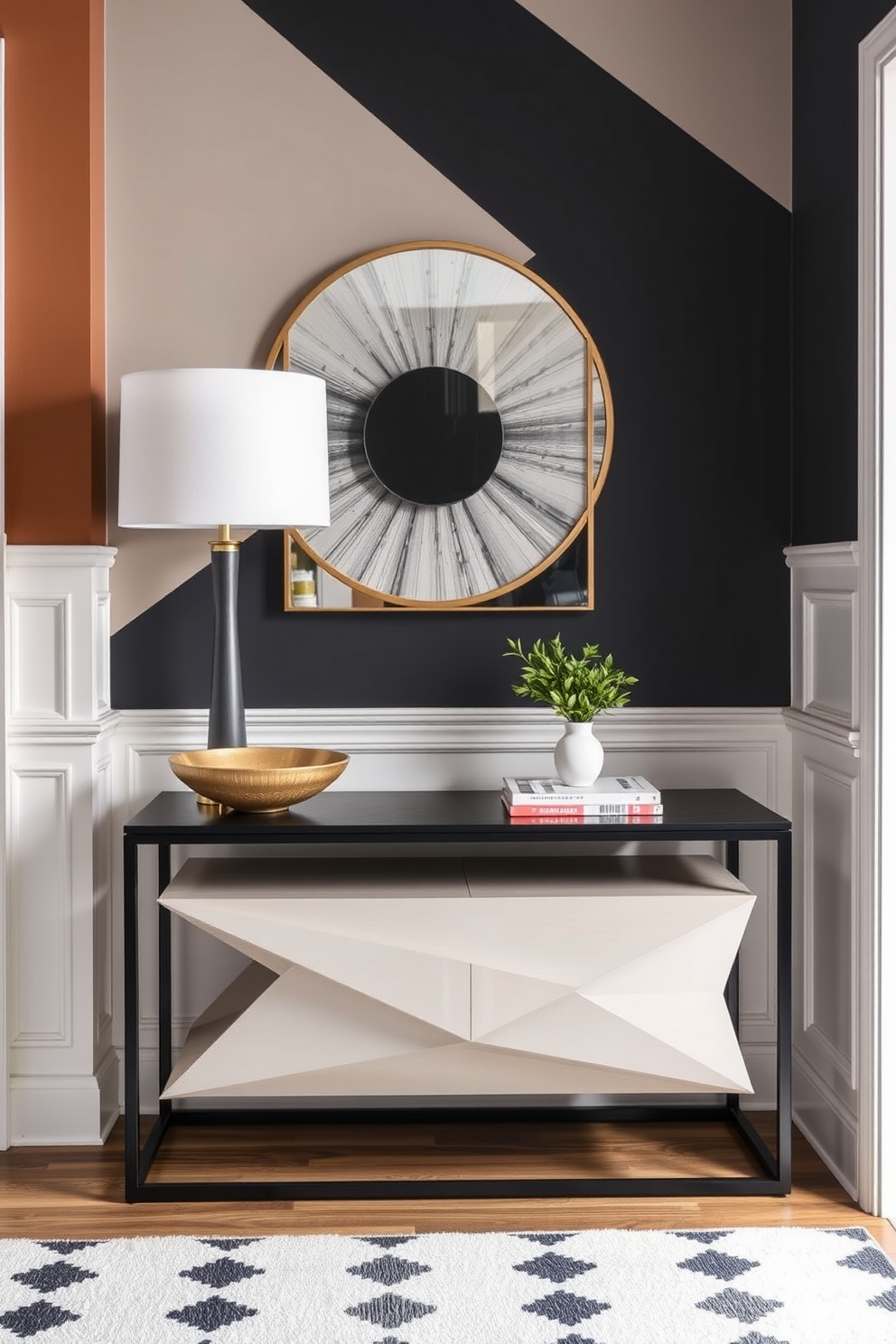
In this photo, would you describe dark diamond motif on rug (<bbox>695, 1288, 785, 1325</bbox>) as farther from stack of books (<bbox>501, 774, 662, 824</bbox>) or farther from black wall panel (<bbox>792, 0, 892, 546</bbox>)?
black wall panel (<bbox>792, 0, 892, 546</bbox>)

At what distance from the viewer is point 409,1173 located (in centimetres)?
253

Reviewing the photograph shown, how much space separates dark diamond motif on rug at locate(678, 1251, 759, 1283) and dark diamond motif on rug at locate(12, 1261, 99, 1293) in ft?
3.39

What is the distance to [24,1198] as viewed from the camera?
96.3 inches

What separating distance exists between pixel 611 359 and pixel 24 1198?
2.17 m

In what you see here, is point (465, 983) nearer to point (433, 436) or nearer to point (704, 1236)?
point (704, 1236)

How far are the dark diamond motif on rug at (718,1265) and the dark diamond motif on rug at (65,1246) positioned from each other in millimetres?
1064

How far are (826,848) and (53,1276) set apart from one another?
1725mm

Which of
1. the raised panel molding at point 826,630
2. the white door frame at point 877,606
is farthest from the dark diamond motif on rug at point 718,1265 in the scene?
the raised panel molding at point 826,630

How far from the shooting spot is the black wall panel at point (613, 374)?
2.84 metres

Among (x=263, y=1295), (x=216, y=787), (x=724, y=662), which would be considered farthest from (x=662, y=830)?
(x=263, y=1295)

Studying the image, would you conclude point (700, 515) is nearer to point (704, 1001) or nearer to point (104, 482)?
point (704, 1001)

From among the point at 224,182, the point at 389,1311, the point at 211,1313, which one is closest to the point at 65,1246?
the point at 211,1313

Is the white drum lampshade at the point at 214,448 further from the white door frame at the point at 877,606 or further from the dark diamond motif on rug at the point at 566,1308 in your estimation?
the dark diamond motif on rug at the point at 566,1308

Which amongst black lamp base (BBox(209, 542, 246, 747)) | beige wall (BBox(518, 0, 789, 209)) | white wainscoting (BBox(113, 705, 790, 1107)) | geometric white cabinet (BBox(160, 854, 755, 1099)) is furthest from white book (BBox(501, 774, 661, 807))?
beige wall (BBox(518, 0, 789, 209))
